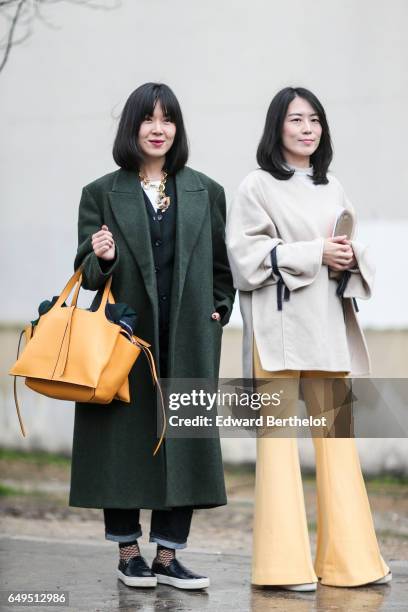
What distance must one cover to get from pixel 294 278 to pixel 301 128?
56 centimetres

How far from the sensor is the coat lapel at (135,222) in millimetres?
4527

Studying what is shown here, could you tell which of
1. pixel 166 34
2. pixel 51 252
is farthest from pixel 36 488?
pixel 166 34

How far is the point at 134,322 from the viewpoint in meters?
4.46

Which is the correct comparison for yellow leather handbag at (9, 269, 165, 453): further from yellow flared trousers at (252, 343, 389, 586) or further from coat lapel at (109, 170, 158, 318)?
yellow flared trousers at (252, 343, 389, 586)

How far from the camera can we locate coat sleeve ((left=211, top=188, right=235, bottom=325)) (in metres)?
4.73

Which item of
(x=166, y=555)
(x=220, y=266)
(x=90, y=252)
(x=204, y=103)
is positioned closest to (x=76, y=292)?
(x=90, y=252)

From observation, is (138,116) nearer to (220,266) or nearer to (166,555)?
(220,266)

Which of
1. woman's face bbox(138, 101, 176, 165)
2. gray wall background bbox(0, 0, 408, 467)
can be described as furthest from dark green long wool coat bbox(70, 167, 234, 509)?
gray wall background bbox(0, 0, 408, 467)

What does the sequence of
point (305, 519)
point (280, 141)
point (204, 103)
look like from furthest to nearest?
point (204, 103)
point (280, 141)
point (305, 519)

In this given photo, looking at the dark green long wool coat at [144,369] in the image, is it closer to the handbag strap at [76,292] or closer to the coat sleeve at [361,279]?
the handbag strap at [76,292]

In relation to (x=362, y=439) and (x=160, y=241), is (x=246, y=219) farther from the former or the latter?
(x=362, y=439)

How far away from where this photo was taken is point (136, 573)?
4566 millimetres

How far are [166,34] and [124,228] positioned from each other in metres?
2.49

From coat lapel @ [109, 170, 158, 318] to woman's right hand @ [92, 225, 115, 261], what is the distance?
11cm
